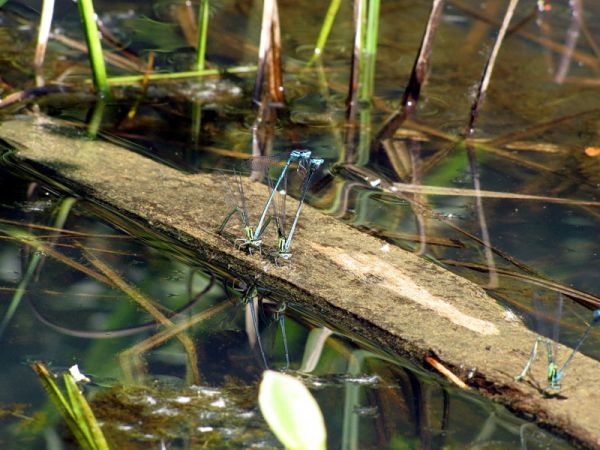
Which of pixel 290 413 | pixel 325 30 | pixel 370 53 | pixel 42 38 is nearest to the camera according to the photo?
pixel 290 413

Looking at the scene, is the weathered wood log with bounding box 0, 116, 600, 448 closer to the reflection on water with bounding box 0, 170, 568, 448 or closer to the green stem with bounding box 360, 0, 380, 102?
the reflection on water with bounding box 0, 170, 568, 448

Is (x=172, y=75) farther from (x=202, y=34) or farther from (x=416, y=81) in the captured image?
(x=416, y=81)

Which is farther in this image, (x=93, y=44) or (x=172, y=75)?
(x=172, y=75)

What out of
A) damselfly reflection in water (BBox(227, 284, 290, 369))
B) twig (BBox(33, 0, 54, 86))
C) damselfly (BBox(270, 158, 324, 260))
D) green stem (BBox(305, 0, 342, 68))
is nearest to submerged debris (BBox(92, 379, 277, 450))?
damselfly reflection in water (BBox(227, 284, 290, 369))

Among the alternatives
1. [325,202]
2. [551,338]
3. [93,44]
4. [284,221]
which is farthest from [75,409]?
[93,44]

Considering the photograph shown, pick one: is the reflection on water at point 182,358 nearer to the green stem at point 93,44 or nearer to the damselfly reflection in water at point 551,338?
the damselfly reflection in water at point 551,338

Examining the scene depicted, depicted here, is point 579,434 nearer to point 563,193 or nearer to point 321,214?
point 321,214

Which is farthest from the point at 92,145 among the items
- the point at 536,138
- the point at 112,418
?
the point at 536,138
